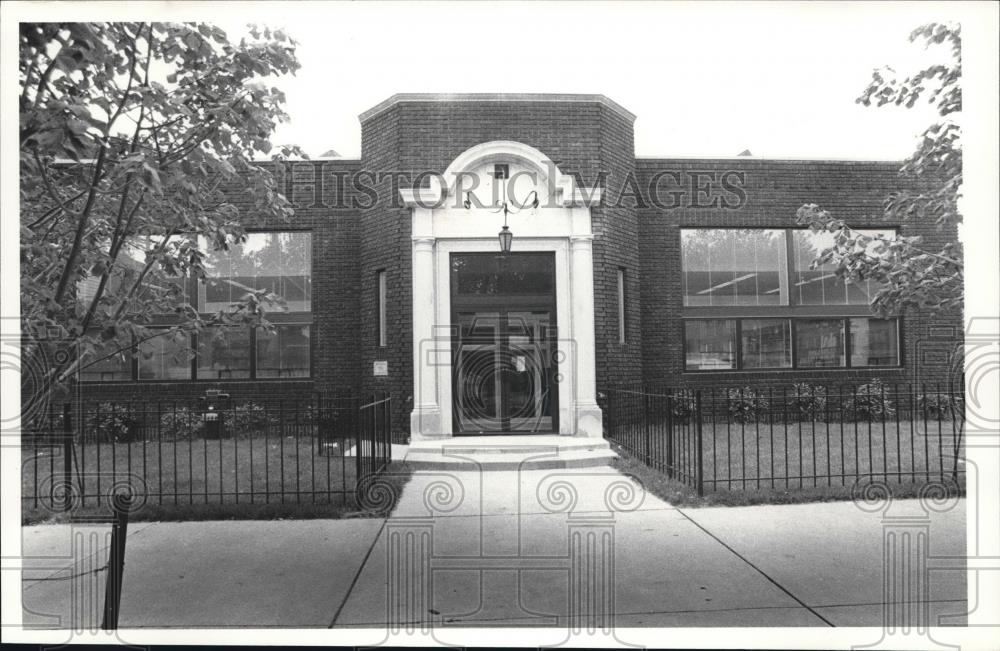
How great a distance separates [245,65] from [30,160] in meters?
1.11

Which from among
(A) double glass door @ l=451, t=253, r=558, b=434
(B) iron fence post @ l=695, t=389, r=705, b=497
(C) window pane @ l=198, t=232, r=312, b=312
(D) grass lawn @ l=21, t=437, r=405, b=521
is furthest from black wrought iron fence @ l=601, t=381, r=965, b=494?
(C) window pane @ l=198, t=232, r=312, b=312

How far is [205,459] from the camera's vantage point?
5.80m

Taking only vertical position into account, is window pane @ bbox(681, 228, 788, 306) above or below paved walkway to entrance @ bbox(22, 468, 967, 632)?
above

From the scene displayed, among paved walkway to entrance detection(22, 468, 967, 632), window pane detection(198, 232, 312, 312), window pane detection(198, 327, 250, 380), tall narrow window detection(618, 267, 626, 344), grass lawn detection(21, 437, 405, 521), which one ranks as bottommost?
paved walkway to entrance detection(22, 468, 967, 632)

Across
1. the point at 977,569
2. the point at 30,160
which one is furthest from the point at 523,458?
the point at 30,160

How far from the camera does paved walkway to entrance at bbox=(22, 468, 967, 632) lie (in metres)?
3.52

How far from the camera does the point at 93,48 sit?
8.44 ft

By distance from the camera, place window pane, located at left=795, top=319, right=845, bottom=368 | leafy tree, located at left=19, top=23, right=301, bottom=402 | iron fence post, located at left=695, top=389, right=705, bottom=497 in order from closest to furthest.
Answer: leafy tree, located at left=19, top=23, right=301, bottom=402 → iron fence post, located at left=695, top=389, right=705, bottom=497 → window pane, located at left=795, top=319, right=845, bottom=368

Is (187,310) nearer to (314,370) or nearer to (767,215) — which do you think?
(314,370)

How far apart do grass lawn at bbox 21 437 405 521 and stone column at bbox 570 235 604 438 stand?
3.16 meters

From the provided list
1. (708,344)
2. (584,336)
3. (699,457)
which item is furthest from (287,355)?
(699,457)

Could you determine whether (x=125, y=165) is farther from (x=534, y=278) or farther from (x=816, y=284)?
(x=816, y=284)

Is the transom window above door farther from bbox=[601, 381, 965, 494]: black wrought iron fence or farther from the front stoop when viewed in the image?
the front stoop

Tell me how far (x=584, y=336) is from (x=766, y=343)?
4142mm
